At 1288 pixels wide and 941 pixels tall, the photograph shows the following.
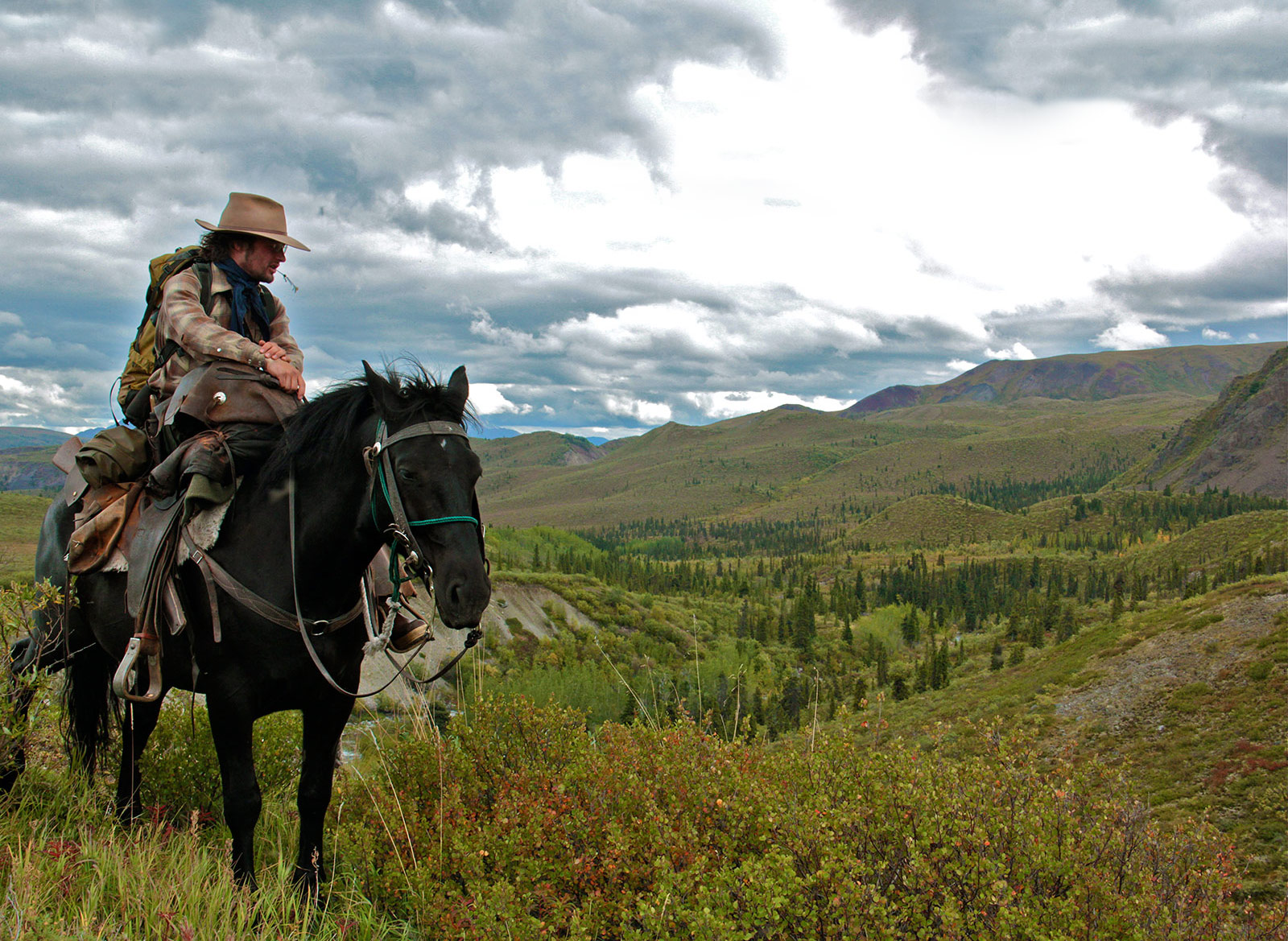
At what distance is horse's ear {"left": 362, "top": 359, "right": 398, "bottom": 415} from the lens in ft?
13.1

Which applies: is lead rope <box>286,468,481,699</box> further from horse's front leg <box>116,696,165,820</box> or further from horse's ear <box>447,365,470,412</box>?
horse's front leg <box>116,696,165,820</box>

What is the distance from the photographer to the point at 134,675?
14.5 feet

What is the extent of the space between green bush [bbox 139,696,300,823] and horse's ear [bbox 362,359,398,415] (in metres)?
3.28

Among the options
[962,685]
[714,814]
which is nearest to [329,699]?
[714,814]

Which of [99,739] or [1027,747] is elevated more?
[1027,747]

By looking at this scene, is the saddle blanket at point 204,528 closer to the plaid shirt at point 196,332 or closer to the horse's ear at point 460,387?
the plaid shirt at point 196,332

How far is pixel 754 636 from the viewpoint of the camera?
330ft

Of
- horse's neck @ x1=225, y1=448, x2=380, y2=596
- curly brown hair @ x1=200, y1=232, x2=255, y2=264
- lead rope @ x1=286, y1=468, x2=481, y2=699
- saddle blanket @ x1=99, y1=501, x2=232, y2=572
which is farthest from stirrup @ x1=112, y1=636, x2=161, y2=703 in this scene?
curly brown hair @ x1=200, y1=232, x2=255, y2=264

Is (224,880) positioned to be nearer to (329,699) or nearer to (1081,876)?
(329,699)

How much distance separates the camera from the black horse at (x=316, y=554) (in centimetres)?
388

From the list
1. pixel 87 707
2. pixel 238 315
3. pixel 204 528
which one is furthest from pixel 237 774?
pixel 238 315

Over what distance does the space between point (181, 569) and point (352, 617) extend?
1148 millimetres

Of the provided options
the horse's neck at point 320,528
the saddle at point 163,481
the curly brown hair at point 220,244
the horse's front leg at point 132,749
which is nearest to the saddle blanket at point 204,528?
the saddle at point 163,481

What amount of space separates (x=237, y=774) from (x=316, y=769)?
481mm
